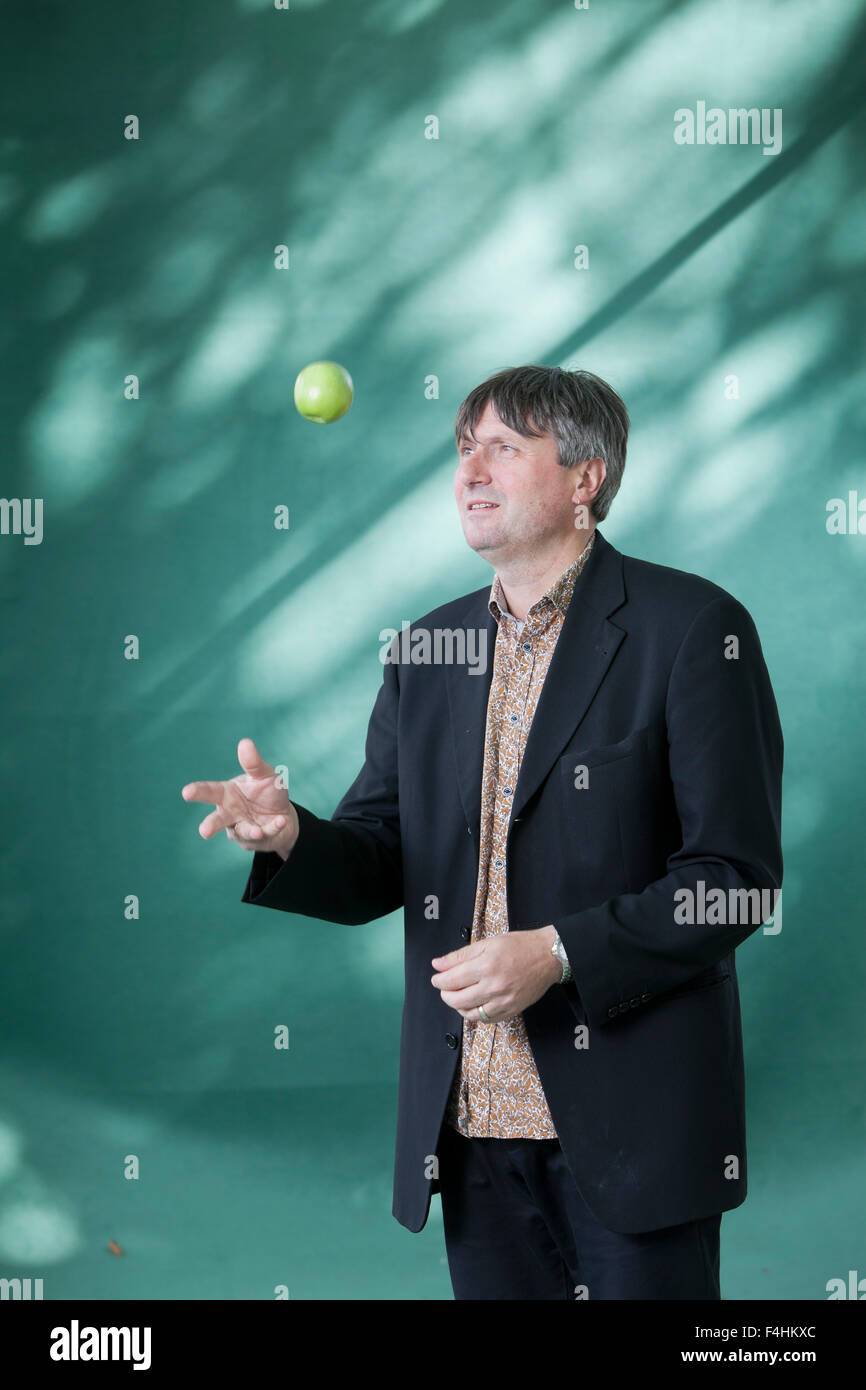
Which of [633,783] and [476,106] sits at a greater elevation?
[476,106]

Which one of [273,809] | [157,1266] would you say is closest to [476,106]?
[273,809]

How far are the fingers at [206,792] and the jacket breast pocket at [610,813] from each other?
49 cm

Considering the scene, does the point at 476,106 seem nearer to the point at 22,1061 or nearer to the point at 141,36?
the point at 141,36

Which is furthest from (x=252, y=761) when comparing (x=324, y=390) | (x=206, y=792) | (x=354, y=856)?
(x=324, y=390)

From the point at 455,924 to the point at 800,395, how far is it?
8.17 ft

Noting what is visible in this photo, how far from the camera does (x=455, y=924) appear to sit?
2070 millimetres

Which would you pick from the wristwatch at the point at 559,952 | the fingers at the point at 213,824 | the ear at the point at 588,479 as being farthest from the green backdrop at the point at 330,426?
the wristwatch at the point at 559,952

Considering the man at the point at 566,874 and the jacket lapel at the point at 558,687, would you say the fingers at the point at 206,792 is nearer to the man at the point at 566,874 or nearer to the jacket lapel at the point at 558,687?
the man at the point at 566,874

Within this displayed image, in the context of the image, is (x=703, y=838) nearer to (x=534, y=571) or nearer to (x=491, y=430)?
(x=534, y=571)

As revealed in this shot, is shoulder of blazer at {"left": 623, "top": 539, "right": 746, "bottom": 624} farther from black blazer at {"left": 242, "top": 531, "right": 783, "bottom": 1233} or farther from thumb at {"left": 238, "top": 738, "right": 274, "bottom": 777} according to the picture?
thumb at {"left": 238, "top": 738, "right": 274, "bottom": 777}

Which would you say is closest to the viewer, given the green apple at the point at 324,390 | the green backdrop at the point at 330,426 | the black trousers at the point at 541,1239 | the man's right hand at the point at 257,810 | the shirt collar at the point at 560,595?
the black trousers at the point at 541,1239

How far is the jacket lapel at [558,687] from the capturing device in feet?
6.56

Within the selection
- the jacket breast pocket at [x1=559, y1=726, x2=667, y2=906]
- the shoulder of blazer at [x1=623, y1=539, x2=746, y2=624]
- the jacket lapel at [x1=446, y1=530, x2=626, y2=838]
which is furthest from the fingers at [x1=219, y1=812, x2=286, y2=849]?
the shoulder of blazer at [x1=623, y1=539, x2=746, y2=624]

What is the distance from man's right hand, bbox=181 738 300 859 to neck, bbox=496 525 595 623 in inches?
18.6
